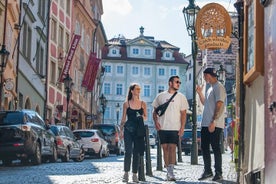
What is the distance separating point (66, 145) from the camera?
23203 millimetres

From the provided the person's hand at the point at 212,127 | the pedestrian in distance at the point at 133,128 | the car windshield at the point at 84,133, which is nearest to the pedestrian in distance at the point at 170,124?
the pedestrian in distance at the point at 133,128

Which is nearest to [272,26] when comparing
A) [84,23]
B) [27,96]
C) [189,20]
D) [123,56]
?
[189,20]

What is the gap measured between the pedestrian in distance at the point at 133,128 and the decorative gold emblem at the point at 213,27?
199cm

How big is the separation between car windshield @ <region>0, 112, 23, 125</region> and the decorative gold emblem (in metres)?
8.14

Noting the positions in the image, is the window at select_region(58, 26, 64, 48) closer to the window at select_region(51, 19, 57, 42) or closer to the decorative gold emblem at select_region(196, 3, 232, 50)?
the window at select_region(51, 19, 57, 42)

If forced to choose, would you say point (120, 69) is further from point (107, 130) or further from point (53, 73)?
point (107, 130)

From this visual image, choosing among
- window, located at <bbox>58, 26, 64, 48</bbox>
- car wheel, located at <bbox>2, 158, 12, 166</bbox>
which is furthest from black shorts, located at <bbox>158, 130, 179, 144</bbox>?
window, located at <bbox>58, 26, 64, 48</bbox>

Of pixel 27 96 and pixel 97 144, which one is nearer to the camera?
pixel 97 144

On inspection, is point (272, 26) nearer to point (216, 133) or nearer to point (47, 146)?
point (216, 133)

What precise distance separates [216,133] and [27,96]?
24.0 m

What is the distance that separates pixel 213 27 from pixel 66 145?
41.8ft

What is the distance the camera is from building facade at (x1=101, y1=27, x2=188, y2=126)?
99938 mm

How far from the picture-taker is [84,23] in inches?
2216

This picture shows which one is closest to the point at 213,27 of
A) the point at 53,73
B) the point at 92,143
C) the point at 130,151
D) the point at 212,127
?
the point at 212,127
